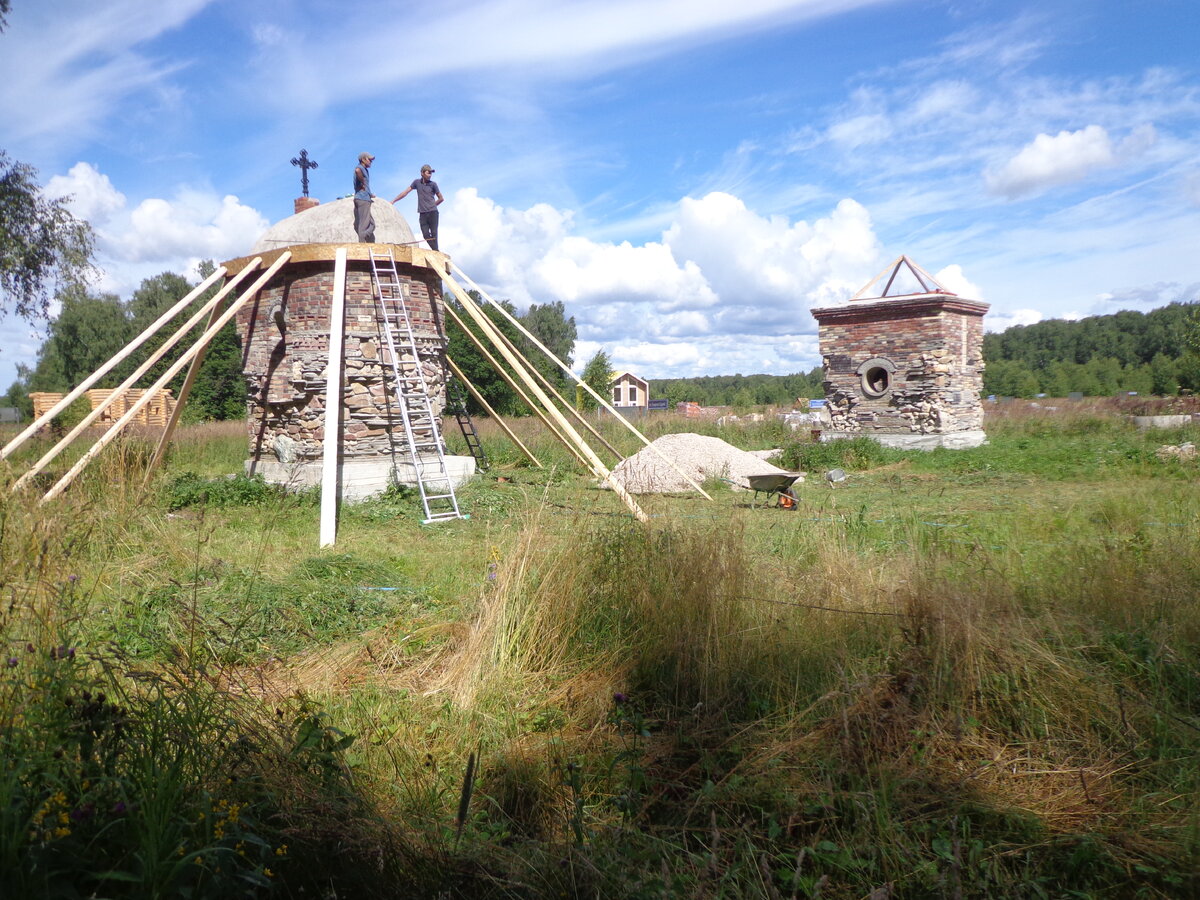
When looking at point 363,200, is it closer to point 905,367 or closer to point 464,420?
point 464,420

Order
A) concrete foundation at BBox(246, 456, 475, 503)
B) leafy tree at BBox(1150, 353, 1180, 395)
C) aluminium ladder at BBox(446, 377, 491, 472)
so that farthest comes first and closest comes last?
leafy tree at BBox(1150, 353, 1180, 395) < aluminium ladder at BBox(446, 377, 491, 472) < concrete foundation at BBox(246, 456, 475, 503)

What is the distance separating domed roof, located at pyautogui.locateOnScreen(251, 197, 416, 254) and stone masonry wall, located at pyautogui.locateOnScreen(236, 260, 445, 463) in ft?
1.99

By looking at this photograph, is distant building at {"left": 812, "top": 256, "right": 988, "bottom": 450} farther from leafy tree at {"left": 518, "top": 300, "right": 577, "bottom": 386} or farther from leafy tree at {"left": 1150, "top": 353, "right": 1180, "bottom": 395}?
leafy tree at {"left": 518, "top": 300, "right": 577, "bottom": 386}

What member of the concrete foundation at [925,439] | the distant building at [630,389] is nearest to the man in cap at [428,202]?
the concrete foundation at [925,439]

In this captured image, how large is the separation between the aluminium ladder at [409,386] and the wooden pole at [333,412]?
0.53 metres

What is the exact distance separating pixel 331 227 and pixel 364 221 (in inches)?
24.1

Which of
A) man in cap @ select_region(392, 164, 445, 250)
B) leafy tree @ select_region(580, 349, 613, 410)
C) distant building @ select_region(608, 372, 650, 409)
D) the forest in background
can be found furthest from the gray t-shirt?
distant building @ select_region(608, 372, 650, 409)

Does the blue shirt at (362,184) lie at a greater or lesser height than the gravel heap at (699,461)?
greater

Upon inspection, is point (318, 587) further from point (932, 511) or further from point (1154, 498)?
point (1154, 498)

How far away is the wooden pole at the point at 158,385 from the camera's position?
8.84m

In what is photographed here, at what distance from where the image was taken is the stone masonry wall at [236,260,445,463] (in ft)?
38.1

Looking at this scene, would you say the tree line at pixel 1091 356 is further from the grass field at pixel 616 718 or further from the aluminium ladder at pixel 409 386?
the grass field at pixel 616 718

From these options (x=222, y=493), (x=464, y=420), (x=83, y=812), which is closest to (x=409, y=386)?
(x=222, y=493)

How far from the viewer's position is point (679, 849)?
2.81 metres
